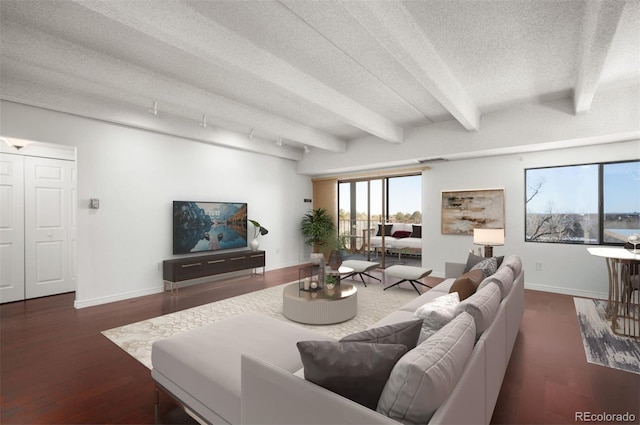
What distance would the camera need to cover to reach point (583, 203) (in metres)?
5.01

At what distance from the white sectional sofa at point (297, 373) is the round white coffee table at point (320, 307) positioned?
1.09 meters

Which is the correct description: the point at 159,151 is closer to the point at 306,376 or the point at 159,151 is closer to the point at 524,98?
the point at 306,376

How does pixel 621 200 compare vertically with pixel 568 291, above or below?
above

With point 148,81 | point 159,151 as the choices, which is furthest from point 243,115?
point 159,151

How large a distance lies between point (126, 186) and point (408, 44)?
4.53 metres

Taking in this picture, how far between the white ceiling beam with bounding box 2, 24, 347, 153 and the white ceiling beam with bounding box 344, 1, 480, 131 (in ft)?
8.59

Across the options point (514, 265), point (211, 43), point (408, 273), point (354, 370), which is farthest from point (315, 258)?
point (354, 370)

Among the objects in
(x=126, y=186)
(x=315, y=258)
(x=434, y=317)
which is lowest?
(x=315, y=258)

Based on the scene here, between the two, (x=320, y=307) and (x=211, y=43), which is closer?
(x=211, y=43)

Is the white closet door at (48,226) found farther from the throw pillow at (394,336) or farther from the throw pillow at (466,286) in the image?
the throw pillow at (466,286)

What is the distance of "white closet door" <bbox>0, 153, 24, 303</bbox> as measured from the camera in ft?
15.0

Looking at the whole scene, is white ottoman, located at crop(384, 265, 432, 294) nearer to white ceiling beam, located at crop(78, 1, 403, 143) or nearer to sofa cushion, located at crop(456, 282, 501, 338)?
white ceiling beam, located at crop(78, 1, 403, 143)

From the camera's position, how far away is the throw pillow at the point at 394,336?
1.48 meters

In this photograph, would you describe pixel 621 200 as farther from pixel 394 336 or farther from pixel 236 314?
pixel 236 314
